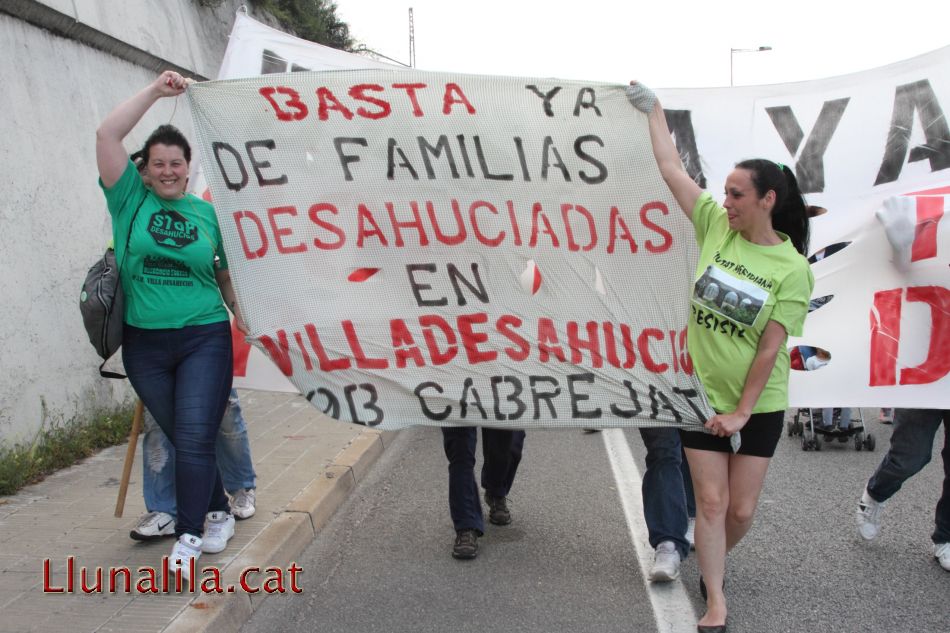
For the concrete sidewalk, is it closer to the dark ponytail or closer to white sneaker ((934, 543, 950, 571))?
the dark ponytail

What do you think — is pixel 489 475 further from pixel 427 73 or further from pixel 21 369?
pixel 21 369

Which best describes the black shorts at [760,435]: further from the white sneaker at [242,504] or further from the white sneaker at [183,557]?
the white sneaker at [242,504]

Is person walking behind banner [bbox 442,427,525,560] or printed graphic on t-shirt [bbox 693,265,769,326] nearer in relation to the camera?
printed graphic on t-shirt [bbox 693,265,769,326]

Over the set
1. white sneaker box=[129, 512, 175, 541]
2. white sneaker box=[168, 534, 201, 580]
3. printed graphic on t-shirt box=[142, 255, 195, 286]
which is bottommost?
white sneaker box=[129, 512, 175, 541]

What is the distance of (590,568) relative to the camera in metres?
4.21

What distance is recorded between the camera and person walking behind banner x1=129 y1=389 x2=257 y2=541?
13.8 feet

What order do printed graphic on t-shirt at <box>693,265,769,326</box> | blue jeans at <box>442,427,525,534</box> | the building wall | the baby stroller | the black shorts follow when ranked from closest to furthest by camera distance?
printed graphic on t-shirt at <box>693,265,769,326</box>, the black shorts, blue jeans at <box>442,427,525,534</box>, the building wall, the baby stroller

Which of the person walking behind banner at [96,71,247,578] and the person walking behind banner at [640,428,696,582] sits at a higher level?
the person walking behind banner at [96,71,247,578]

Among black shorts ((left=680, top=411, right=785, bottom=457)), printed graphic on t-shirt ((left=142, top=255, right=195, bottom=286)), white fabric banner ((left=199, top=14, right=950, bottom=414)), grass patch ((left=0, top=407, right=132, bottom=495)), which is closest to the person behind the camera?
black shorts ((left=680, top=411, right=785, bottom=457))

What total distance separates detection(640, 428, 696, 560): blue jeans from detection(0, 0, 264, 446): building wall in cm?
398

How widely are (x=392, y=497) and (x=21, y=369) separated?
257cm

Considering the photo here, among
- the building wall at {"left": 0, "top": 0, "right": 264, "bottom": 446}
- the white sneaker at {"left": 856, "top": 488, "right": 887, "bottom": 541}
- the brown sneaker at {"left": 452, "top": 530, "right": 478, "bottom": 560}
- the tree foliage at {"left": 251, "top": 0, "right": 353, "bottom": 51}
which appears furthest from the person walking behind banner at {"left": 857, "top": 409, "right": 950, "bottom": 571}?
the tree foliage at {"left": 251, "top": 0, "right": 353, "bottom": 51}

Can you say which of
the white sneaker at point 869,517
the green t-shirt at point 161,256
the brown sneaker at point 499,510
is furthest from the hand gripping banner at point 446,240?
the white sneaker at point 869,517

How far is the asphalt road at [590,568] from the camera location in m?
3.66
